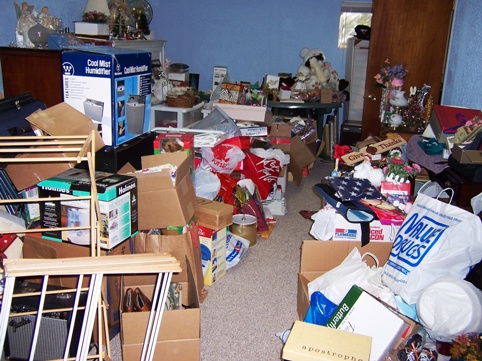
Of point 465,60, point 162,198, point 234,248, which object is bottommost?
point 234,248

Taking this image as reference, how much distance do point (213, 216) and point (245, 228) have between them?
1.92 ft

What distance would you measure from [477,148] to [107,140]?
1.97 m

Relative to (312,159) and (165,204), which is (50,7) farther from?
(312,159)

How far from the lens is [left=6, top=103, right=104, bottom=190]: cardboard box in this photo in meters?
2.11

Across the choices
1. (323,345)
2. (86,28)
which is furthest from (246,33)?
(323,345)

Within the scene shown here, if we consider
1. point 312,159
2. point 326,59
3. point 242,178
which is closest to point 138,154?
point 242,178

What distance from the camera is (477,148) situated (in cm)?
263

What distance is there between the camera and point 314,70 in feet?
18.1

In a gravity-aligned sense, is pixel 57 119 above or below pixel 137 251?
above

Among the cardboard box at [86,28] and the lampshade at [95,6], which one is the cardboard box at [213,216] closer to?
the cardboard box at [86,28]

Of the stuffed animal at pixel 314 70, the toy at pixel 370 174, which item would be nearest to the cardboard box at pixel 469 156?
the toy at pixel 370 174

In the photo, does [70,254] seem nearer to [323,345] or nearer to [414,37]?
[323,345]

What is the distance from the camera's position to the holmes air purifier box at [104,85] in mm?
2385

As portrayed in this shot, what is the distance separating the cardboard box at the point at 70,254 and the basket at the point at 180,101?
7.23ft
